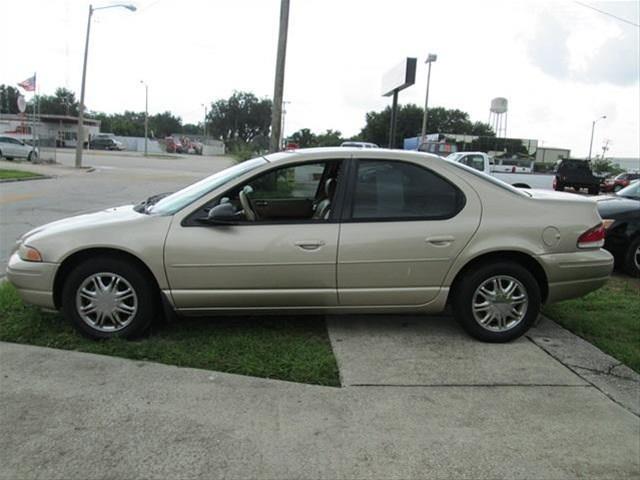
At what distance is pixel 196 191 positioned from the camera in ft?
15.3

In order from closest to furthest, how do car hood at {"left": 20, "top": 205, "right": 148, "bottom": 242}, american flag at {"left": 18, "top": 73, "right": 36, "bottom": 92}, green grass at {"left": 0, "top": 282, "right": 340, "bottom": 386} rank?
1. green grass at {"left": 0, "top": 282, "right": 340, "bottom": 386}
2. car hood at {"left": 20, "top": 205, "right": 148, "bottom": 242}
3. american flag at {"left": 18, "top": 73, "right": 36, "bottom": 92}

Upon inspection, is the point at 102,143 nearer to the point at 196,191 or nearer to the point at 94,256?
the point at 196,191

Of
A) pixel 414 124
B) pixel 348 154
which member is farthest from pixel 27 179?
pixel 414 124

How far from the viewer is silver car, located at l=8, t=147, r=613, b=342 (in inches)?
165

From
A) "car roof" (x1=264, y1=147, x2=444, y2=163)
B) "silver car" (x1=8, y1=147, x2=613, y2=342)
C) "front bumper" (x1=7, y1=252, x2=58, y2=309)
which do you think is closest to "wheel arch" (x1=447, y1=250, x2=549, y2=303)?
"silver car" (x1=8, y1=147, x2=613, y2=342)

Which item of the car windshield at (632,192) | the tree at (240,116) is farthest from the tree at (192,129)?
the car windshield at (632,192)

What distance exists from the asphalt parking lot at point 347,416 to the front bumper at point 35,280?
0.38 metres

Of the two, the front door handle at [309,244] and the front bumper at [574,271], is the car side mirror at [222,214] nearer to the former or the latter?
the front door handle at [309,244]

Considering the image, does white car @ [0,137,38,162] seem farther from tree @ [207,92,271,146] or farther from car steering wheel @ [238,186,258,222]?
tree @ [207,92,271,146]

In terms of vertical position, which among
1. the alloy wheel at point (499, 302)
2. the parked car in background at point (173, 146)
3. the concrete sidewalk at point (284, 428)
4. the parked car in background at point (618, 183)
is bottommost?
the concrete sidewalk at point (284, 428)

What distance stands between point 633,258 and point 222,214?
5.76m

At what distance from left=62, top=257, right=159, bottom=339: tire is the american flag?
28556mm

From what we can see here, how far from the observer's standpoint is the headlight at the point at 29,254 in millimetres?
4238

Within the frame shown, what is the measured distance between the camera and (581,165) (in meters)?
23.5
